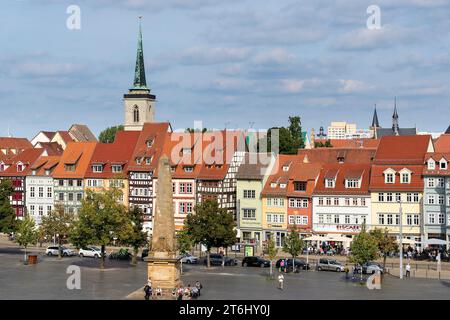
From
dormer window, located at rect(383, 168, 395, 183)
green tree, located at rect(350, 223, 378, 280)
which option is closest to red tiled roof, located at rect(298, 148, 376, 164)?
dormer window, located at rect(383, 168, 395, 183)

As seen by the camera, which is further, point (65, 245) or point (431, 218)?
point (65, 245)

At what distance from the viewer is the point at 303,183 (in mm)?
101250

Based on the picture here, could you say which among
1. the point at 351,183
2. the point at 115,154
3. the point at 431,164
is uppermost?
the point at 115,154

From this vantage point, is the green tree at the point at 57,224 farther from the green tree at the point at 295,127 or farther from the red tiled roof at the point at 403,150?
the green tree at the point at 295,127

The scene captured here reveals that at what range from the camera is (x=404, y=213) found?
9700cm

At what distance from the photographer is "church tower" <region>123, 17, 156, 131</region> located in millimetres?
174250

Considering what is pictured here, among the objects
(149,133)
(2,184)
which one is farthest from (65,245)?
(149,133)

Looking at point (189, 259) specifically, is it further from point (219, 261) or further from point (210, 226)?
point (210, 226)

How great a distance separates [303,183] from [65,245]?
25.6 metres

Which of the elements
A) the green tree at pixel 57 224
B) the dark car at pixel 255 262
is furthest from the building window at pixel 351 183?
the green tree at pixel 57 224

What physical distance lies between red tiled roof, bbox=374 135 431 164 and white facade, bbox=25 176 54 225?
40867 mm

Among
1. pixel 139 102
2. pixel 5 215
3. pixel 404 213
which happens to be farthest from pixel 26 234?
pixel 139 102

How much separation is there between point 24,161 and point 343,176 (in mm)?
42513
